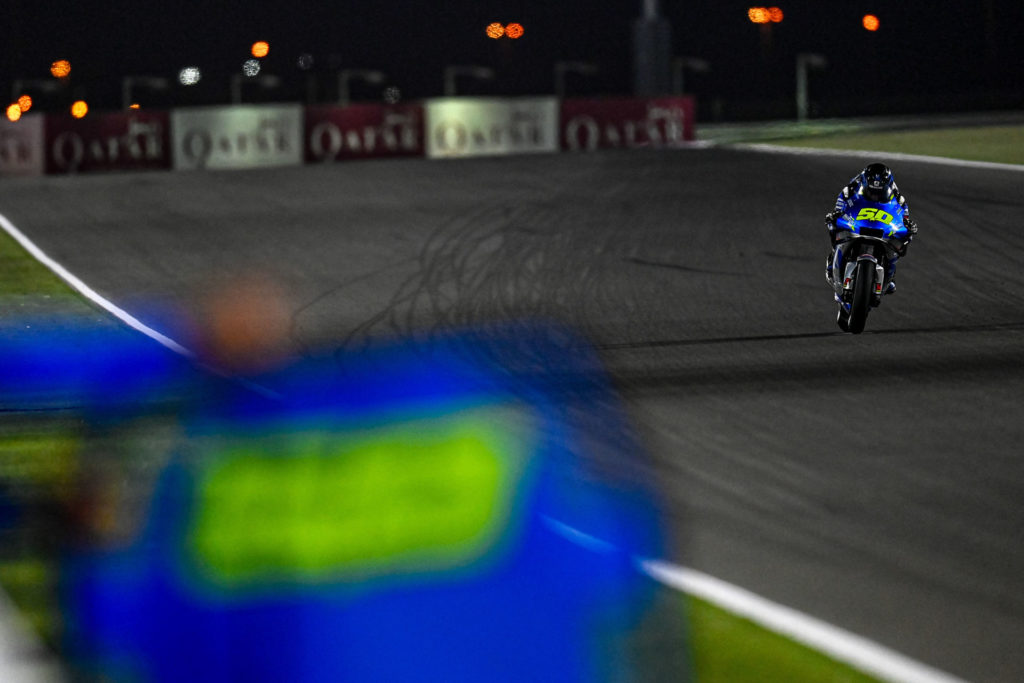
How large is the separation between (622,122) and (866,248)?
23.6 meters

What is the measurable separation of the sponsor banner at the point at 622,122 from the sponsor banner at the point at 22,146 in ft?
34.4

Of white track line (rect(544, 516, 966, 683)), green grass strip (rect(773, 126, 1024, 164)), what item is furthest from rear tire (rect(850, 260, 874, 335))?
green grass strip (rect(773, 126, 1024, 164))

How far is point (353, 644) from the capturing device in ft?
19.9

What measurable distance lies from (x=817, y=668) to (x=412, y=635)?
1.45 m

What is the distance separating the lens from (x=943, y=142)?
3191 centimetres

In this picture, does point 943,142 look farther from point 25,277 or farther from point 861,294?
point 861,294

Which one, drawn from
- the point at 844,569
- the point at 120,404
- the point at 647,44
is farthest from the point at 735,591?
the point at 647,44

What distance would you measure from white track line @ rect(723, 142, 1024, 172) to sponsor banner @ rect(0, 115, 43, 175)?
521 inches

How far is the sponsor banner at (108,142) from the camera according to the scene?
32500 mm

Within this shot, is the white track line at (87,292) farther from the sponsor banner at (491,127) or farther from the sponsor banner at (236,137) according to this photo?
the sponsor banner at (491,127)

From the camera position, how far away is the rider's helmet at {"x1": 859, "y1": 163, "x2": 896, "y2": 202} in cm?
1262

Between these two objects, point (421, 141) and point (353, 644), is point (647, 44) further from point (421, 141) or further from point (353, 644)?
point (353, 644)

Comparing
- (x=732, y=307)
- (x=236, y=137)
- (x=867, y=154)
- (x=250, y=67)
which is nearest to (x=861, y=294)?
(x=732, y=307)

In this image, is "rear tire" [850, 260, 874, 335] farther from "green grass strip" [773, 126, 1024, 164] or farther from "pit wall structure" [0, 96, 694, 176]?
"pit wall structure" [0, 96, 694, 176]
